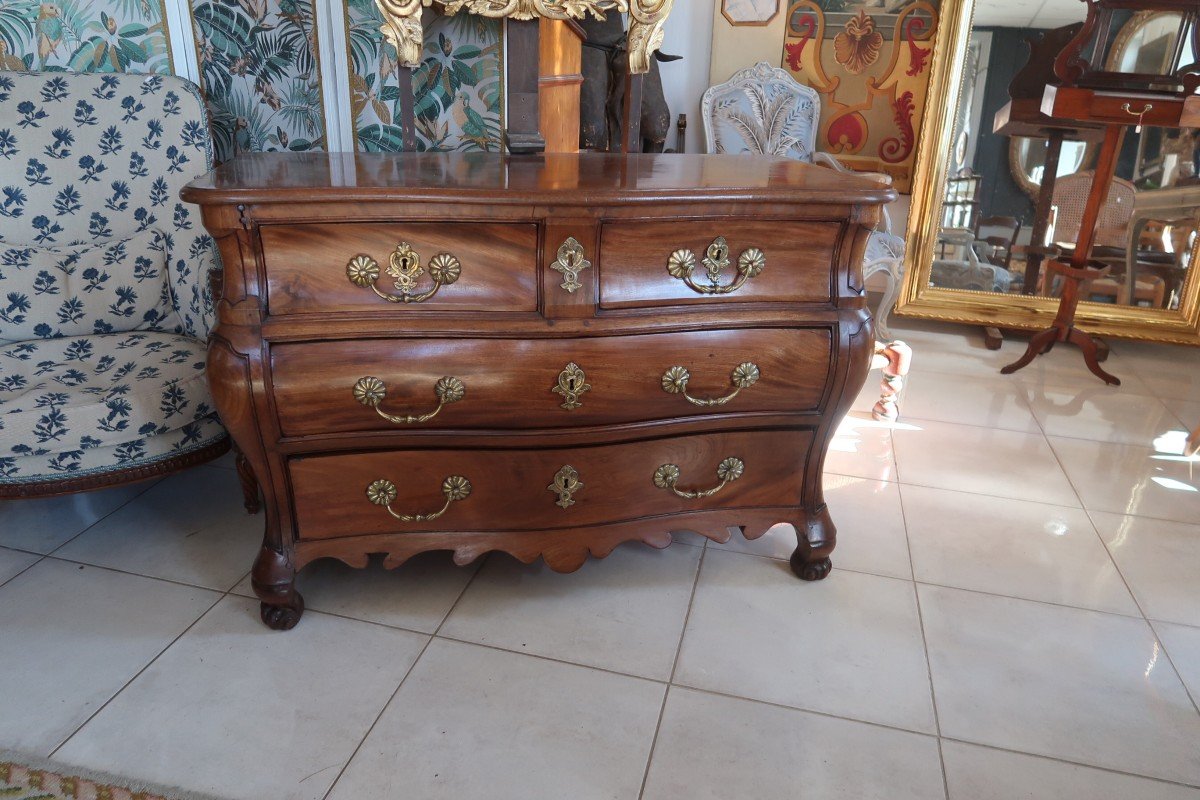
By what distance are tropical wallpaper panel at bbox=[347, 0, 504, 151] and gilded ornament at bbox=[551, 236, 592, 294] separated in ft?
2.49

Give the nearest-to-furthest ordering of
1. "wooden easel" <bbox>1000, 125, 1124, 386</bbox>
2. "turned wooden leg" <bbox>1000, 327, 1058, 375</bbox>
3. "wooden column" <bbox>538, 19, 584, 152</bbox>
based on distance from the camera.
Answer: "wooden column" <bbox>538, 19, 584, 152</bbox>, "wooden easel" <bbox>1000, 125, 1124, 386</bbox>, "turned wooden leg" <bbox>1000, 327, 1058, 375</bbox>

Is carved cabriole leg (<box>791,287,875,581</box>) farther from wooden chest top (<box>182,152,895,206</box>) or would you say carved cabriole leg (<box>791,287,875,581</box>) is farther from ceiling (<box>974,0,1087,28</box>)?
ceiling (<box>974,0,1087,28</box>)

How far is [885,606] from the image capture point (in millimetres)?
1746

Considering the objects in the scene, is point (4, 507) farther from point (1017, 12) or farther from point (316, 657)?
point (1017, 12)

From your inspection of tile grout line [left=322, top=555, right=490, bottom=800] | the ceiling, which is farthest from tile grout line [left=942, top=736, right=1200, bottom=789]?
the ceiling

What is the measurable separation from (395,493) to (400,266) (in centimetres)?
45

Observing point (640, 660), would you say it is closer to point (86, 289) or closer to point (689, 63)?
point (86, 289)

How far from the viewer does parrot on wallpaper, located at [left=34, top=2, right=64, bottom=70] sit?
1983 mm

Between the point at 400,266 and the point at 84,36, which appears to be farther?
the point at 84,36

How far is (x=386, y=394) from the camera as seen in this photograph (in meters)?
1.45

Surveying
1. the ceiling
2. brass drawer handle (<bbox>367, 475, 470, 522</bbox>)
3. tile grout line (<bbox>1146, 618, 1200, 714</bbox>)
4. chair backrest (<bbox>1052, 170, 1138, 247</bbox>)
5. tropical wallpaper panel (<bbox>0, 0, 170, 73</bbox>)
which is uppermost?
the ceiling

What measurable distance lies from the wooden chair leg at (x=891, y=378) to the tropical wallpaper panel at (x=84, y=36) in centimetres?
223

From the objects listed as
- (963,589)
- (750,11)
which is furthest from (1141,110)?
(963,589)

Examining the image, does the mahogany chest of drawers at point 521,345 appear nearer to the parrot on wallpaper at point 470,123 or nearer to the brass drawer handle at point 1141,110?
the parrot on wallpaper at point 470,123
